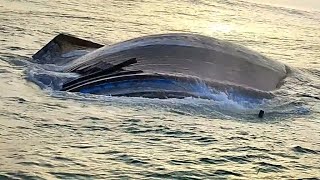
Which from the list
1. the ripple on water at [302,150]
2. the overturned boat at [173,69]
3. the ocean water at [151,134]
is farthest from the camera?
the overturned boat at [173,69]

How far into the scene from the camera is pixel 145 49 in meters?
10.6

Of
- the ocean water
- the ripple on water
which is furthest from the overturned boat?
the ripple on water

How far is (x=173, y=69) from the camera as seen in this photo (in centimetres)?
985

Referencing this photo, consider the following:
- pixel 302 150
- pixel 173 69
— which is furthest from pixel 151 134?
pixel 173 69

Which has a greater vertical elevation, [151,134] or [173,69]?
[173,69]

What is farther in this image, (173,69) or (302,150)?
(173,69)

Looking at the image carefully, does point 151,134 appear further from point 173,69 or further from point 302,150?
point 173,69

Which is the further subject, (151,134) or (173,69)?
(173,69)

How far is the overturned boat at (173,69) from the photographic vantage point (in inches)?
357

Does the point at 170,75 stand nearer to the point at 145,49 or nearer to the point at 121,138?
the point at 145,49

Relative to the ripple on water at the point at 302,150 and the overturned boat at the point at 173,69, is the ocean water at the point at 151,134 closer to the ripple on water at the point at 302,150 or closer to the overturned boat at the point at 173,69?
the ripple on water at the point at 302,150

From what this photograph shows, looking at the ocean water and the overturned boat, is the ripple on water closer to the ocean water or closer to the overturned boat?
the ocean water

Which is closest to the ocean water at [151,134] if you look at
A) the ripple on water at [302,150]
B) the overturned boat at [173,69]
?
the ripple on water at [302,150]

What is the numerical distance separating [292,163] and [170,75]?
2.74m
